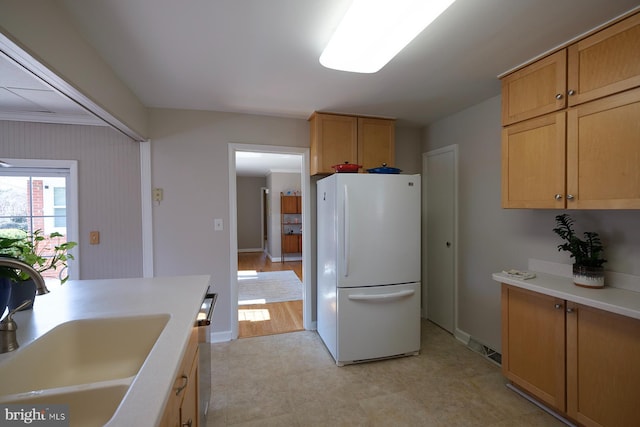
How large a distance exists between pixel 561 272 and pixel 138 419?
2557mm

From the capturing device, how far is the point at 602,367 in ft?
4.79

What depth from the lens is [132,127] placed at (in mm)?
2271

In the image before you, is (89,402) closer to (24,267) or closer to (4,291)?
(24,267)

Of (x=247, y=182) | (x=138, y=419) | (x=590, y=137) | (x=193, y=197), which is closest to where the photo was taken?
(x=138, y=419)

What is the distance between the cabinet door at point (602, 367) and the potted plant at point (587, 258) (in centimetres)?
24

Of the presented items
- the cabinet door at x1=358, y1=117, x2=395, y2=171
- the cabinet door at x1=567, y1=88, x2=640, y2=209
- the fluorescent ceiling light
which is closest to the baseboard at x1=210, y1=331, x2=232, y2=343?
the cabinet door at x1=358, y1=117, x2=395, y2=171

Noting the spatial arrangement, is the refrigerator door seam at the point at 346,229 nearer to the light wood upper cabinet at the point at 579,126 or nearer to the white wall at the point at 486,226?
the light wood upper cabinet at the point at 579,126

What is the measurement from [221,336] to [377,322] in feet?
5.27

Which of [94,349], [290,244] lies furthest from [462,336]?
[290,244]

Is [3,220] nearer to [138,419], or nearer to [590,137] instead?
[138,419]

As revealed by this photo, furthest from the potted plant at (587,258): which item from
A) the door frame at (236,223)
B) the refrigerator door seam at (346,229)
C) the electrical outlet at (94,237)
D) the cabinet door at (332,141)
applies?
the electrical outlet at (94,237)

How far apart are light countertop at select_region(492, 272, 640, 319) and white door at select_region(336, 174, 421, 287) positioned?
0.74 metres

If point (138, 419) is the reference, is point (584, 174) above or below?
above

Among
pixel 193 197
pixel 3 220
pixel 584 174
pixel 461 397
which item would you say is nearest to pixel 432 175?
pixel 584 174
